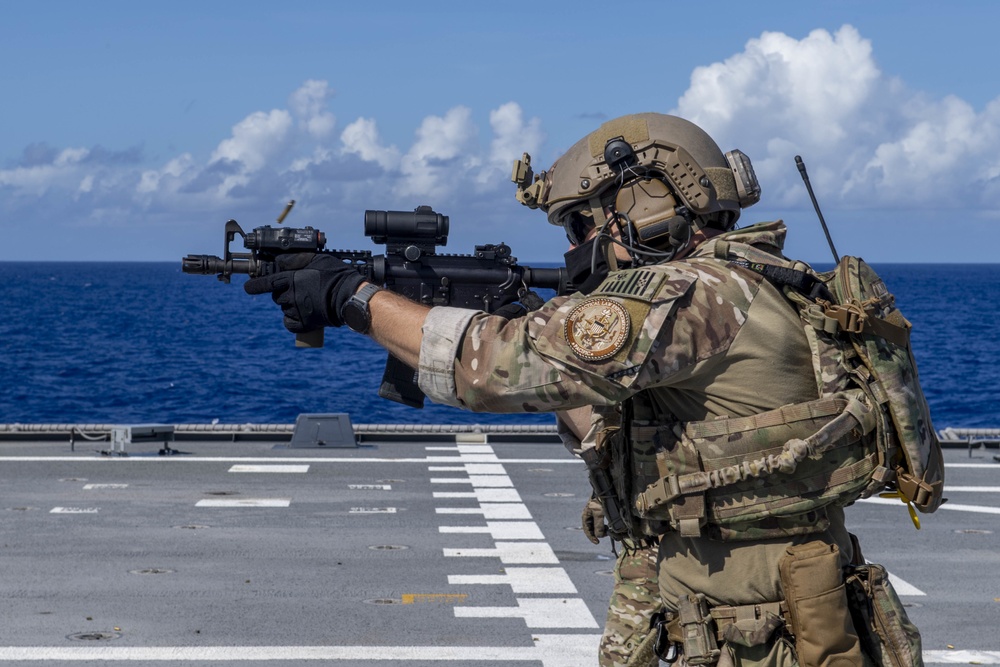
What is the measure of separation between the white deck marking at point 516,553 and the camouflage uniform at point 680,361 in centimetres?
656

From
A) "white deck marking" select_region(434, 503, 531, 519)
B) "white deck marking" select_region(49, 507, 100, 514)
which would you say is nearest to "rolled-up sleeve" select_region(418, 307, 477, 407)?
"white deck marking" select_region(434, 503, 531, 519)

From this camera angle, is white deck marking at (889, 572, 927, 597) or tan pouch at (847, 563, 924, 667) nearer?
tan pouch at (847, 563, 924, 667)

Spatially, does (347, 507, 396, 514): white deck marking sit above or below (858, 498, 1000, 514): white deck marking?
below

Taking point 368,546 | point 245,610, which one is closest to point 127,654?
point 245,610

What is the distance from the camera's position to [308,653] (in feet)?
27.2

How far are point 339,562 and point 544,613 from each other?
2.28 metres

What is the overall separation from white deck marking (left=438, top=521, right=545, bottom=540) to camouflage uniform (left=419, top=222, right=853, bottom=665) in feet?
24.9

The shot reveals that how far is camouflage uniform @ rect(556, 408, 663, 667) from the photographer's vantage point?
501 centimetres

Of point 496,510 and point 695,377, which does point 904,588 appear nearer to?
point 496,510

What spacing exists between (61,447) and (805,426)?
1495 centimetres

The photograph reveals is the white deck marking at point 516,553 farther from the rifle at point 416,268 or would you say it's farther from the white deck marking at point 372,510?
the rifle at point 416,268

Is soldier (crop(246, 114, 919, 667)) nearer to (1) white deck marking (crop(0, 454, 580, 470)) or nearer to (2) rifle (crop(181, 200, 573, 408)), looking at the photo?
(2) rifle (crop(181, 200, 573, 408))

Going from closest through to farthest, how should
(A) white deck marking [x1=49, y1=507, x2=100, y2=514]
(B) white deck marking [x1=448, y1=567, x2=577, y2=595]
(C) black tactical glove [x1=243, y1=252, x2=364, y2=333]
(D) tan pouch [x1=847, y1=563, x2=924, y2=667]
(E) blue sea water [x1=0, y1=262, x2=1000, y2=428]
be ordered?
(D) tan pouch [x1=847, y1=563, x2=924, y2=667]
(C) black tactical glove [x1=243, y1=252, x2=364, y2=333]
(B) white deck marking [x1=448, y1=567, x2=577, y2=595]
(A) white deck marking [x1=49, y1=507, x2=100, y2=514]
(E) blue sea water [x1=0, y1=262, x2=1000, y2=428]

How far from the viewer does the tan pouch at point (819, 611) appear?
4227 mm
